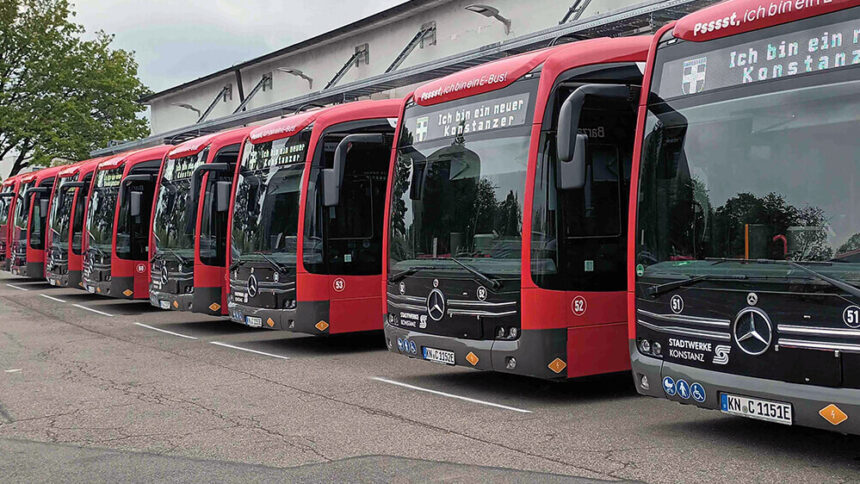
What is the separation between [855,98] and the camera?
6270mm

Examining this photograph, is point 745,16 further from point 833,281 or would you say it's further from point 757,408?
point 757,408

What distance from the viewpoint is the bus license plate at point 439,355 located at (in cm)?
975

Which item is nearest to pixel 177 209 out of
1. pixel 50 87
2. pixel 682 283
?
pixel 682 283

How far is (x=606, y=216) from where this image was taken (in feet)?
30.2

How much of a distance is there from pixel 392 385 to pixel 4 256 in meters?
28.7

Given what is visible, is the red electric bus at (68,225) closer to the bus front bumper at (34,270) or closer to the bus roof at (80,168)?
the bus roof at (80,168)

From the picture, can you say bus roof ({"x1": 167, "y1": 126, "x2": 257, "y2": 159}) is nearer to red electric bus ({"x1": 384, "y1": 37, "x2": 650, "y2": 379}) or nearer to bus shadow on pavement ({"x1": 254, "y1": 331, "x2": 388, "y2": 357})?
bus shadow on pavement ({"x1": 254, "y1": 331, "x2": 388, "y2": 357})

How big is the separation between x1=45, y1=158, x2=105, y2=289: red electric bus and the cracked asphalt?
1212 cm

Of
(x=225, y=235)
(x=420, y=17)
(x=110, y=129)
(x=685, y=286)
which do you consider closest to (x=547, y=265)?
(x=685, y=286)

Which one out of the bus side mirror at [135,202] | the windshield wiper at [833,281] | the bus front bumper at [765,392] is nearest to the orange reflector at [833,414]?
the bus front bumper at [765,392]

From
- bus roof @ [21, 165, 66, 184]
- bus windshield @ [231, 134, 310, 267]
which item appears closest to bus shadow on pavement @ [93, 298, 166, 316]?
bus roof @ [21, 165, 66, 184]

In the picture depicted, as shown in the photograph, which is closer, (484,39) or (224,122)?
(224,122)

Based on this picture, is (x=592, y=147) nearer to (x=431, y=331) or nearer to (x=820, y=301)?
(x=431, y=331)

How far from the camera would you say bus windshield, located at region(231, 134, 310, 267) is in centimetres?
1345
